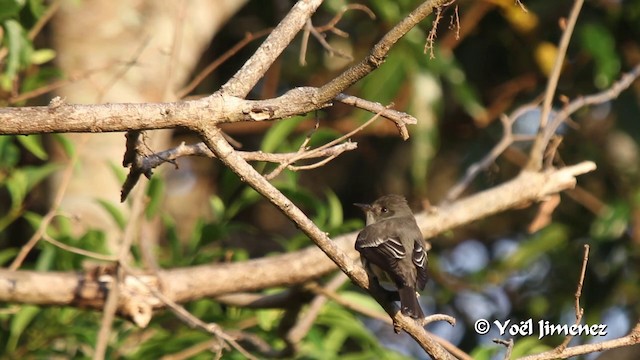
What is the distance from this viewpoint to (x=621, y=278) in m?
7.65

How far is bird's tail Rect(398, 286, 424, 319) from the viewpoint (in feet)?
10.9

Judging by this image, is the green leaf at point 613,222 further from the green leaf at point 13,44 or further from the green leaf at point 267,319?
the green leaf at point 13,44

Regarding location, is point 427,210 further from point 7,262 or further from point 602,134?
point 602,134

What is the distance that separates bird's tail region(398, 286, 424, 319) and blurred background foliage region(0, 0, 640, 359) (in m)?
1.39

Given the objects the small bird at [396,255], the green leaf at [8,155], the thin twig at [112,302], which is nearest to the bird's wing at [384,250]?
the small bird at [396,255]

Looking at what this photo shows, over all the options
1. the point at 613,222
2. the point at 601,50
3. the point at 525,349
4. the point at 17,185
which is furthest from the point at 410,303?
the point at 613,222

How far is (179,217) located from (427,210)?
13.0 ft

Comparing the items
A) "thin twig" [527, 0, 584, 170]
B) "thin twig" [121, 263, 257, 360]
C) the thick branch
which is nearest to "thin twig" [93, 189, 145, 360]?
"thin twig" [121, 263, 257, 360]

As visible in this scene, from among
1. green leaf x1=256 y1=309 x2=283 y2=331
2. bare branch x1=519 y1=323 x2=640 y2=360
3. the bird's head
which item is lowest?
bare branch x1=519 y1=323 x2=640 y2=360

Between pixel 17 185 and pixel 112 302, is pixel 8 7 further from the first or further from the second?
pixel 112 302

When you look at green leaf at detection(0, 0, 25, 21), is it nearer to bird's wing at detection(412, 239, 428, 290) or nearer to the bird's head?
the bird's head

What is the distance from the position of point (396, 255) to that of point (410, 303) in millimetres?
486

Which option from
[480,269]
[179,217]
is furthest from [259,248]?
[480,269]

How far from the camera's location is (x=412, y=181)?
805cm
